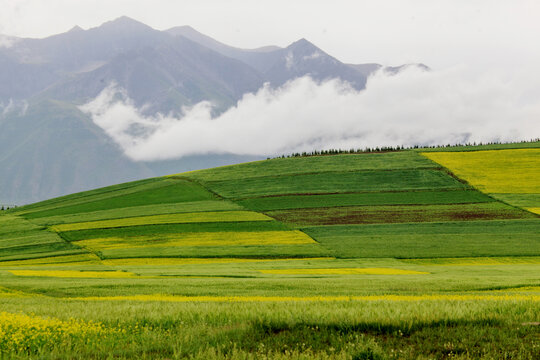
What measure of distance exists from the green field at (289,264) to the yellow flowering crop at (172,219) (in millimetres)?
446

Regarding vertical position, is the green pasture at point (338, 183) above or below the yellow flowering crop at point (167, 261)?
above

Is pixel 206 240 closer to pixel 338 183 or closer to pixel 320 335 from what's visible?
pixel 338 183

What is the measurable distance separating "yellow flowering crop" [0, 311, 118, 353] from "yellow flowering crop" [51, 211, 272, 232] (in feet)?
193

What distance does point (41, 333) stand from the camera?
793cm

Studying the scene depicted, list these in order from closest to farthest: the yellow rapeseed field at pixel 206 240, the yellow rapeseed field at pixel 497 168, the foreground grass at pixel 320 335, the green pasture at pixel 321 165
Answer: the foreground grass at pixel 320 335 < the yellow rapeseed field at pixel 206 240 < the yellow rapeseed field at pixel 497 168 < the green pasture at pixel 321 165

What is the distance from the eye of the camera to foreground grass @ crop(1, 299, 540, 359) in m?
6.66

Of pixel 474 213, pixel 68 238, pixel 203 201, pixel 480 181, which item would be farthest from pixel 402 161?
pixel 68 238

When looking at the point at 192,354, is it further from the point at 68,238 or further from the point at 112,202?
the point at 112,202

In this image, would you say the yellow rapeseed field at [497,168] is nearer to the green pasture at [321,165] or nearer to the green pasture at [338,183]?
the green pasture at [338,183]

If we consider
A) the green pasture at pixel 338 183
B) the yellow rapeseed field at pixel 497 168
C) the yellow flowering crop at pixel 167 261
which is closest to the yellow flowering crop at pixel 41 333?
the yellow flowering crop at pixel 167 261

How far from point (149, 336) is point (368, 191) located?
7829 centimetres

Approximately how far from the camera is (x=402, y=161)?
103812mm

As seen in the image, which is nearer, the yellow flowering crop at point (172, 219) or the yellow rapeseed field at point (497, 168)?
the yellow flowering crop at point (172, 219)

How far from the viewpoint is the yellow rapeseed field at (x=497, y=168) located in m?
78.1
